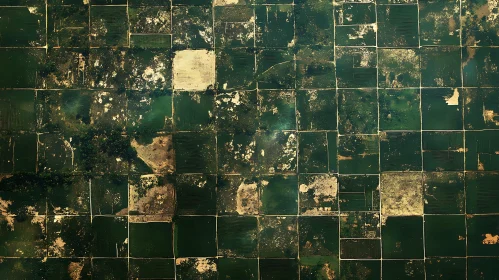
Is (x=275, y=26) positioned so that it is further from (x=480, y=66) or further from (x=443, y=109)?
(x=480, y=66)

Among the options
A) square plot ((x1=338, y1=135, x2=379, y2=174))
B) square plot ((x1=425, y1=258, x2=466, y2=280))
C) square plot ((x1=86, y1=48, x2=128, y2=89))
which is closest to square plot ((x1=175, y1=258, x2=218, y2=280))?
square plot ((x1=338, y1=135, x2=379, y2=174))

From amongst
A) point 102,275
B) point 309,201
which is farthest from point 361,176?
point 102,275

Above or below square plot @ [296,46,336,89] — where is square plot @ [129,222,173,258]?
below

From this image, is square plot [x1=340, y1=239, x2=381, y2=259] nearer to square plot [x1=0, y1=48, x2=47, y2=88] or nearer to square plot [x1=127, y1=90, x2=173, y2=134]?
square plot [x1=127, y1=90, x2=173, y2=134]

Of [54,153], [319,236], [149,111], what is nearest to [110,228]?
[54,153]

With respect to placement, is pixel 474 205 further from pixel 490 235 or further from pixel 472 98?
pixel 472 98

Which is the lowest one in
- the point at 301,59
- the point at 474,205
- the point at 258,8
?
the point at 474,205

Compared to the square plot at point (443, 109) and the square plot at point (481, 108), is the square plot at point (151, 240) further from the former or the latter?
the square plot at point (481, 108)
